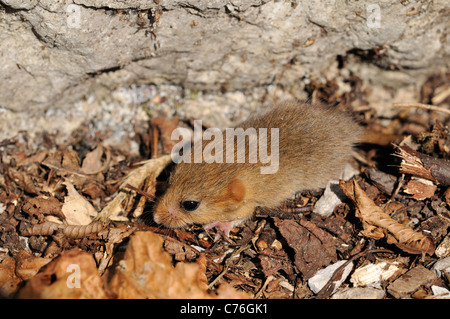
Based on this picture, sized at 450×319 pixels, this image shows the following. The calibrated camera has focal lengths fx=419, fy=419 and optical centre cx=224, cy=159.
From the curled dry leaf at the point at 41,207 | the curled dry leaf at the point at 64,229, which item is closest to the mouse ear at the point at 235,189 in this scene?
the curled dry leaf at the point at 64,229

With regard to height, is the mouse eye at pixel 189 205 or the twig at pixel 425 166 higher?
the twig at pixel 425 166

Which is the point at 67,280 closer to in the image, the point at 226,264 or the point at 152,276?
the point at 152,276

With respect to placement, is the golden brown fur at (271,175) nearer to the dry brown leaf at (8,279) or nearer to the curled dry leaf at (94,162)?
the curled dry leaf at (94,162)

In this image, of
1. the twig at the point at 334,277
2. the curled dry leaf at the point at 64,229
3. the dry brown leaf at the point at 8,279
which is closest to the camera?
the dry brown leaf at the point at 8,279

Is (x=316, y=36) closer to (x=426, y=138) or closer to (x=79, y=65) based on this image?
(x=426, y=138)

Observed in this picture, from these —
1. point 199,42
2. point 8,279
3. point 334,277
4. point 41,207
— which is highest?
point 199,42

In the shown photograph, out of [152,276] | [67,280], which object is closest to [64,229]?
[67,280]

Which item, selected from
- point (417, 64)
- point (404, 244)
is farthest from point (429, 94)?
point (404, 244)
